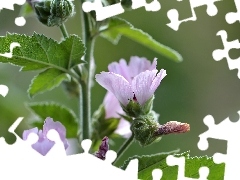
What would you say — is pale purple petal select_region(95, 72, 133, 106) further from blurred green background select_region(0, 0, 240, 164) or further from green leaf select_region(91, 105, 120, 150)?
blurred green background select_region(0, 0, 240, 164)

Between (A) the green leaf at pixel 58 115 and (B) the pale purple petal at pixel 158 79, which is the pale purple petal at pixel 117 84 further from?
(A) the green leaf at pixel 58 115

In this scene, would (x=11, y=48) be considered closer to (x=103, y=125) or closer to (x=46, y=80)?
(x=46, y=80)

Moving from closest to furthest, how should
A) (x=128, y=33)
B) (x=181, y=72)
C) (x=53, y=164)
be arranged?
(x=53, y=164) < (x=128, y=33) < (x=181, y=72)

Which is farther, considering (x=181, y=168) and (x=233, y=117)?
(x=233, y=117)

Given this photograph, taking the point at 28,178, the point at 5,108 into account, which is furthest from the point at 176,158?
the point at 5,108

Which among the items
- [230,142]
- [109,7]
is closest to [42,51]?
[109,7]

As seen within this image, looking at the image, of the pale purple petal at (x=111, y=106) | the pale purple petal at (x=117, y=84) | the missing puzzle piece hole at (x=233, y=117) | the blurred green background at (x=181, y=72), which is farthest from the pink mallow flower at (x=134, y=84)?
the missing puzzle piece hole at (x=233, y=117)
